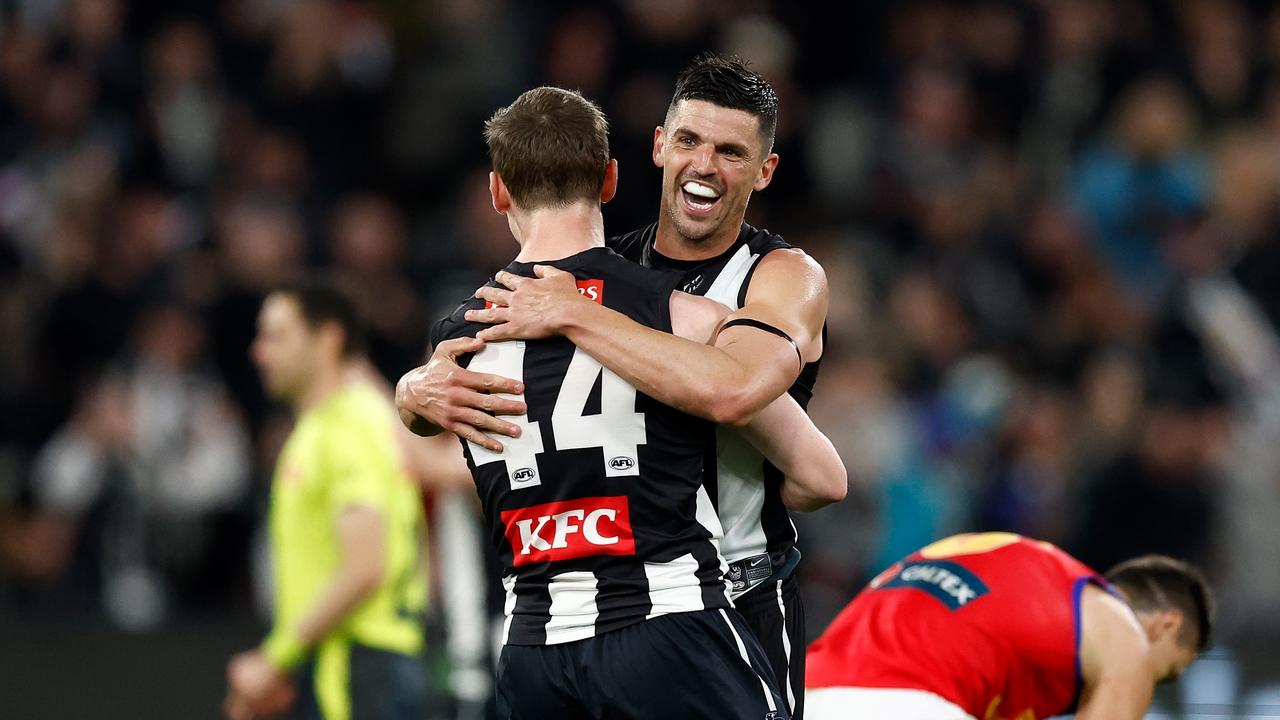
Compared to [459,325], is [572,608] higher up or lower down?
lower down

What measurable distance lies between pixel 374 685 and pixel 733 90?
3063mm

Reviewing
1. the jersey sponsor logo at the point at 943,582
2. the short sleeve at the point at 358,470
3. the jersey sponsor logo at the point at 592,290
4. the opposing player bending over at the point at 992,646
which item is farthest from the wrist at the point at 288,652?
the jersey sponsor logo at the point at 592,290

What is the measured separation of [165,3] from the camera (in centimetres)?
1120

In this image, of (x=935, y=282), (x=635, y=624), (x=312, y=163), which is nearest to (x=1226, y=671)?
(x=935, y=282)

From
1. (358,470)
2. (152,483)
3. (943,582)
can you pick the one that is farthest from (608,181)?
(152,483)

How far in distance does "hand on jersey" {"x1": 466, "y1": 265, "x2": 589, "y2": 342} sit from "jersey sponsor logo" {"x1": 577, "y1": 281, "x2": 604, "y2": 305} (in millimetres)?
16

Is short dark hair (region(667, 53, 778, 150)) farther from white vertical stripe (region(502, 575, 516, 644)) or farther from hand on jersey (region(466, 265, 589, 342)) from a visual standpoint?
white vertical stripe (region(502, 575, 516, 644))

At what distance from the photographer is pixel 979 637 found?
4.88 m

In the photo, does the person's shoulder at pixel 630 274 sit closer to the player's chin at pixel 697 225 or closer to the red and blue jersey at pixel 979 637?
the player's chin at pixel 697 225

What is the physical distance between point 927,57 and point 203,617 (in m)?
5.82

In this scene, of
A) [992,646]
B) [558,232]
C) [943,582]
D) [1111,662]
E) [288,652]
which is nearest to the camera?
[558,232]

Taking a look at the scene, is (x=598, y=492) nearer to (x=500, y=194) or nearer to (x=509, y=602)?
(x=509, y=602)

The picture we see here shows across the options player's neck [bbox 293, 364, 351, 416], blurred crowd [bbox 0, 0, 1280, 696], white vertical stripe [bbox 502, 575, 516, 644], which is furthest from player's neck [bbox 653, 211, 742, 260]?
blurred crowd [bbox 0, 0, 1280, 696]

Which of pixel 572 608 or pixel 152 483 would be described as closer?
pixel 572 608
